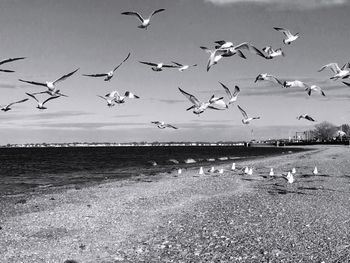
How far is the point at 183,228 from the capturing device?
1439 centimetres

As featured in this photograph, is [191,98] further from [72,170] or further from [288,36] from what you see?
[72,170]

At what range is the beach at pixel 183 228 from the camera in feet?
37.6

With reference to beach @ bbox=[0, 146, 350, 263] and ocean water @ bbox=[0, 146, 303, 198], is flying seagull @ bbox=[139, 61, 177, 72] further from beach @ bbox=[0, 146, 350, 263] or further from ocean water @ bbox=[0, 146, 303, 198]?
ocean water @ bbox=[0, 146, 303, 198]

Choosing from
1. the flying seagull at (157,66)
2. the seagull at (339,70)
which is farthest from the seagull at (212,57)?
the seagull at (339,70)

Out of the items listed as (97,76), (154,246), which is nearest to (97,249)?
(154,246)

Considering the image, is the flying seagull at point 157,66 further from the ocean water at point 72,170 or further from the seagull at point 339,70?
the ocean water at point 72,170

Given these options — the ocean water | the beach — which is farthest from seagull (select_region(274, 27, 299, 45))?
the ocean water

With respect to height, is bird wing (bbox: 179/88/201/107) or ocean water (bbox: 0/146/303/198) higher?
bird wing (bbox: 179/88/201/107)

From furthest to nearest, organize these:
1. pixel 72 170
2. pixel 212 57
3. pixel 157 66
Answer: pixel 72 170 < pixel 157 66 < pixel 212 57

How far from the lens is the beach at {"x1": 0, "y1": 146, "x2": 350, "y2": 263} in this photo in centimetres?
1147

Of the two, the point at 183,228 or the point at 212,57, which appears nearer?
the point at 212,57

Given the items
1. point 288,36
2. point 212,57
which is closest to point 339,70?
point 288,36

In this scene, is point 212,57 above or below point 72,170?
above

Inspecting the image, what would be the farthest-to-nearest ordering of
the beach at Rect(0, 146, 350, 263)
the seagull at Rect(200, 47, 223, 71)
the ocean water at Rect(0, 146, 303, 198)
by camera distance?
the ocean water at Rect(0, 146, 303, 198)
the beach at Rect(0, 146, 350, 263)
the seagull at Rect(200, 47, 223, 71)
